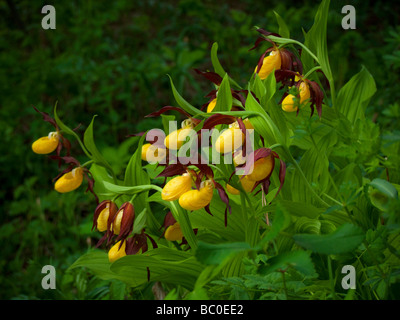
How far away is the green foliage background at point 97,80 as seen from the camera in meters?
1.97

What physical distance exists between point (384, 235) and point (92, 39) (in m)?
2.81

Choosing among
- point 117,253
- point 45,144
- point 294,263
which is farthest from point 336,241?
point 45,144

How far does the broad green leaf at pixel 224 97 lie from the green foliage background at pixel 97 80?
25.2 inches

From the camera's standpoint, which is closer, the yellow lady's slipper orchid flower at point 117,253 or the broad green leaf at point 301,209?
the broad green leaf at point 301,209

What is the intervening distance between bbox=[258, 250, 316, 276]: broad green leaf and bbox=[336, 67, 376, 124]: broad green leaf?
74 centimetres

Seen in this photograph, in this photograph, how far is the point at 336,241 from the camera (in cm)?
68

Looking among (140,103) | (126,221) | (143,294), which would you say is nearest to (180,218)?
(126,221)

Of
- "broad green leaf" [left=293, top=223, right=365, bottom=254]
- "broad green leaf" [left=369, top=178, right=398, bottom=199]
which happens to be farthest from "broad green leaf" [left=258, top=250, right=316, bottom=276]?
"broad green leaf" [left=369, top=178, right=398, bottom=199]

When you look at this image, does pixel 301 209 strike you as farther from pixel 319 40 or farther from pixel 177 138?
pixel 319 40

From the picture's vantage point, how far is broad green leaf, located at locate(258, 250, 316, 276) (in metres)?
0.64

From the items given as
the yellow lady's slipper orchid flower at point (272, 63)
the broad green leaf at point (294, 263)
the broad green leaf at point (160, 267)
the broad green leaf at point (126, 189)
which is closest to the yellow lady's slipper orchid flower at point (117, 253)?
the broad green leaf at point (160, 267)

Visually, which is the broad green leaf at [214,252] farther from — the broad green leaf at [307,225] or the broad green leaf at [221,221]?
the broad green leaf at [221,221]
